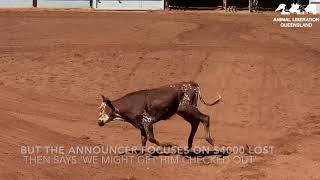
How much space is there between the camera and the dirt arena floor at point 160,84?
10781mm

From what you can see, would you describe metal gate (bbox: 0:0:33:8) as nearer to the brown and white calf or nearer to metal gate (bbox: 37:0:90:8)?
metal gate (bbox: 37:0:90:8)

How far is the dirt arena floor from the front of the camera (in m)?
10.8

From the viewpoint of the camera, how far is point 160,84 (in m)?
19.6

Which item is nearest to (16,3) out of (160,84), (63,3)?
(63,3)

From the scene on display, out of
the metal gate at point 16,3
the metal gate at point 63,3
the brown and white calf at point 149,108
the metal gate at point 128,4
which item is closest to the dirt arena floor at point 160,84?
the brown and white calf at point 149,108

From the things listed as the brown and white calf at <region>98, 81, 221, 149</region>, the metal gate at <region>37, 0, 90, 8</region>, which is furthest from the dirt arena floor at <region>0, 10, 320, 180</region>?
the metal gate at <region>37, 0, 90, 8</region>

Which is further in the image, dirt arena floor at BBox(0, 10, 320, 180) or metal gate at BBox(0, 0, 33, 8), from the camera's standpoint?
metal gate at BBox(0, 0, 33, 8)

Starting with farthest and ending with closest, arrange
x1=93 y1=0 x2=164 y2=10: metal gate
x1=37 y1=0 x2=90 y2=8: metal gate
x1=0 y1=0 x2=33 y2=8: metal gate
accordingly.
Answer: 1. x1=37 y1=0 x2=90 y2=8: metal gate
2. x1=0 y1=0 x2=33 y2=8: metal gate
3. x1=93 y1=0 x2=164 y2=10: metal gate

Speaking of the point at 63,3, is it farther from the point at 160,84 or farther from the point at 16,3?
the point at 160,84

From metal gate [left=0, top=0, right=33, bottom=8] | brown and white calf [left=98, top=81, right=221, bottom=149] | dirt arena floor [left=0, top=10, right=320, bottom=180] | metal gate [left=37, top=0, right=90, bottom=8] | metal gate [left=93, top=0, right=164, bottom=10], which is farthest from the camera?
metal gate [left=37, top=0, right=90, bottom=8]

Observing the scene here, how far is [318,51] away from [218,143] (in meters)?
12.9

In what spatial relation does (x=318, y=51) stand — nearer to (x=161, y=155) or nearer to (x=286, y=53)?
(x=286, y=53)

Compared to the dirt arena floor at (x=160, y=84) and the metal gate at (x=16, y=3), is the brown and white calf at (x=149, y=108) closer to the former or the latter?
the dirt arena floor at (x=160, y=84)

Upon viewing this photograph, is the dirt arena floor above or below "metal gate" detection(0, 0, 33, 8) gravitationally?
below
